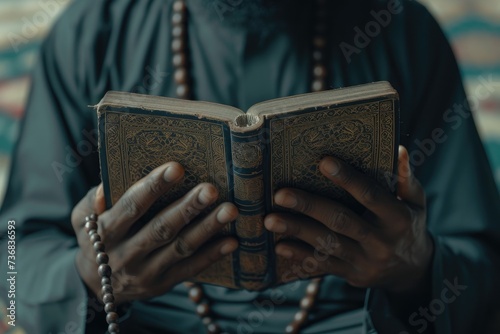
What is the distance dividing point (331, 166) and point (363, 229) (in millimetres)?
104

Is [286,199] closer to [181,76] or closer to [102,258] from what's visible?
[102,258]

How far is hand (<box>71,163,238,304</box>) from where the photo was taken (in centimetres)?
105

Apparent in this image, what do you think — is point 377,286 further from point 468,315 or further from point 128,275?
point 128,275

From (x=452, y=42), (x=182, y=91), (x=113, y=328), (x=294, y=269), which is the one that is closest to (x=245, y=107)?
(x=182, y=91)

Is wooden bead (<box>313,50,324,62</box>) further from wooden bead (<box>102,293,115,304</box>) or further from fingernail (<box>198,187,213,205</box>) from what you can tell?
wooden bead (<box>102,293,115,304</box>)

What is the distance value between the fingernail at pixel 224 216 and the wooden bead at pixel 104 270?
17 cm

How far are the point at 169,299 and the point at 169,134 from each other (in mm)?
388

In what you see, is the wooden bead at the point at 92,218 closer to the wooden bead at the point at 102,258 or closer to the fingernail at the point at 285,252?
the wooden bead at the point at 102,258

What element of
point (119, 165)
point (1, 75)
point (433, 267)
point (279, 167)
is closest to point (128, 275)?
point (119, 165)

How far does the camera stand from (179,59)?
1.33 m

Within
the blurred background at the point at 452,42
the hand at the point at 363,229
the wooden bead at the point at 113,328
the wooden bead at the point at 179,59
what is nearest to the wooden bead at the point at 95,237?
the wooden bead at the point at 113,328

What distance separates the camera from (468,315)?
129cm

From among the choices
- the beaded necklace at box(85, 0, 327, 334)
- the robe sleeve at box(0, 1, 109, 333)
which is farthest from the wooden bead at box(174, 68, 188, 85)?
the robe sleeve at box(0, 1, 109, 333)

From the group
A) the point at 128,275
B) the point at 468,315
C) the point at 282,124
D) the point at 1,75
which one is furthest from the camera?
the point at 1,75
